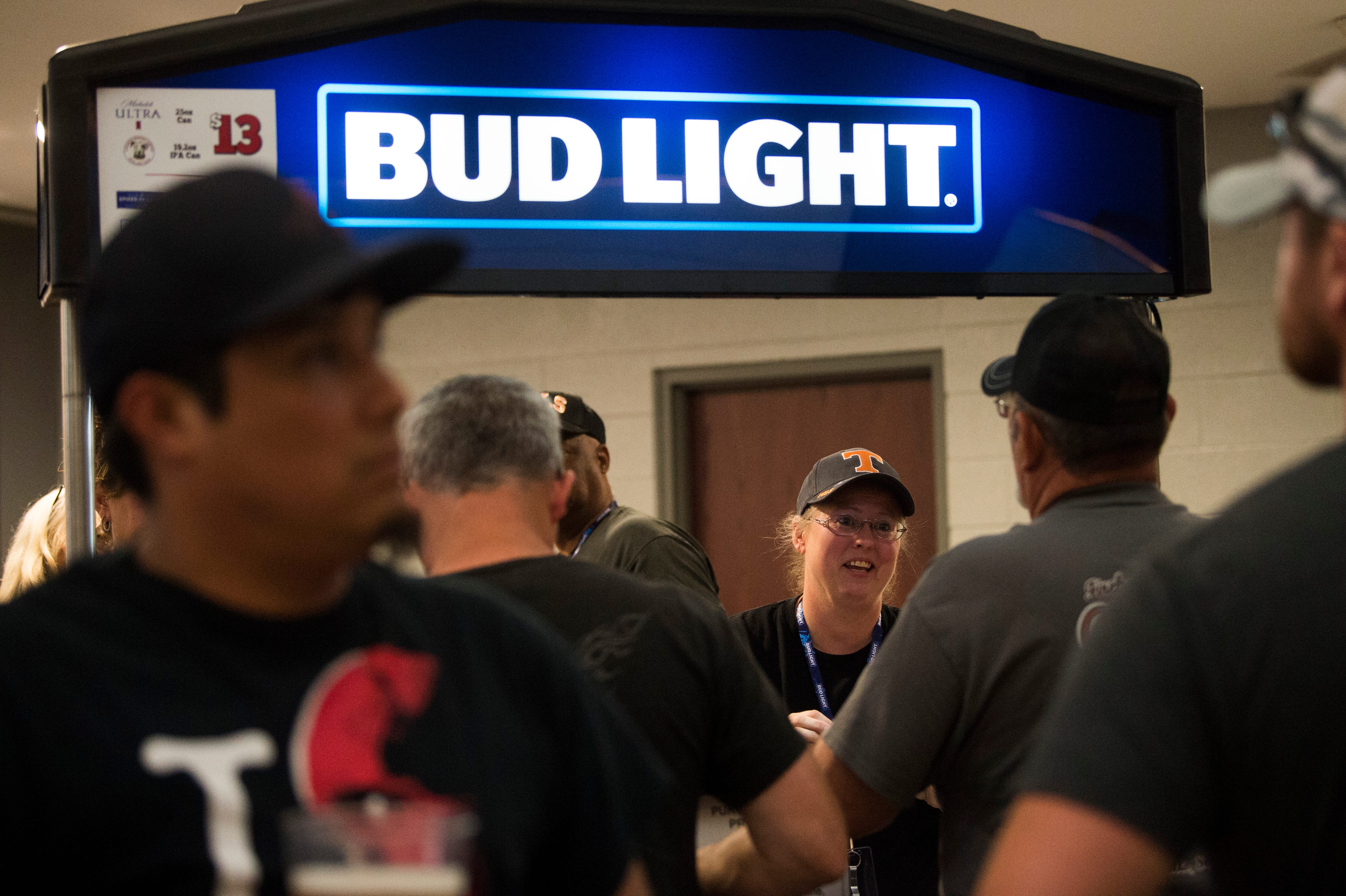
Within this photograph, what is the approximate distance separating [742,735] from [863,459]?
52.4 inches

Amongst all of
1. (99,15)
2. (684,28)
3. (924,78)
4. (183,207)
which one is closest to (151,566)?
(183,207)

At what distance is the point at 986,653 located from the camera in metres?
1.34

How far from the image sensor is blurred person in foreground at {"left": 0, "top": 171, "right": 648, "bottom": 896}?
73 cm

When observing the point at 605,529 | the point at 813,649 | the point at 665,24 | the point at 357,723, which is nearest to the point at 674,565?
the point at 605,529

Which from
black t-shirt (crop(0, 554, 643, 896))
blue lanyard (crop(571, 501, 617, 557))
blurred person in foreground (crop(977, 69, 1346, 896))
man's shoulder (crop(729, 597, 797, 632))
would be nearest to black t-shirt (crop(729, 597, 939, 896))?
man's shoulder (crop(729, 597, 797, 632))

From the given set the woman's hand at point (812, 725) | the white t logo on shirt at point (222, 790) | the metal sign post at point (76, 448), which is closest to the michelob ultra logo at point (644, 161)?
the metal sign post at point (76, 448)

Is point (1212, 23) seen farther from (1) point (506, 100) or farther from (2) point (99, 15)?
(2) point (99, 15)

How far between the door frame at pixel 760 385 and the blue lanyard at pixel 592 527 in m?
2.40

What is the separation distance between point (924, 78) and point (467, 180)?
71 centimetres

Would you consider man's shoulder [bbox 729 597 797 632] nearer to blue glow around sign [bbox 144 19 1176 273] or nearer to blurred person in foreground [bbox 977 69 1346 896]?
blue glow around sign [bbox 144 19 1176 273]

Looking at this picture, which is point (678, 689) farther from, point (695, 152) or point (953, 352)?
point (953, 352)

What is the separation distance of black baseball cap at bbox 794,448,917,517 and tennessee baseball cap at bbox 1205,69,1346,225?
172cm

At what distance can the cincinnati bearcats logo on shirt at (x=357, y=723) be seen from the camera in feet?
2.53

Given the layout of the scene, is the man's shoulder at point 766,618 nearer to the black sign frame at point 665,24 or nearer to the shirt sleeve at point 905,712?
the black sign frame at point 665,24
